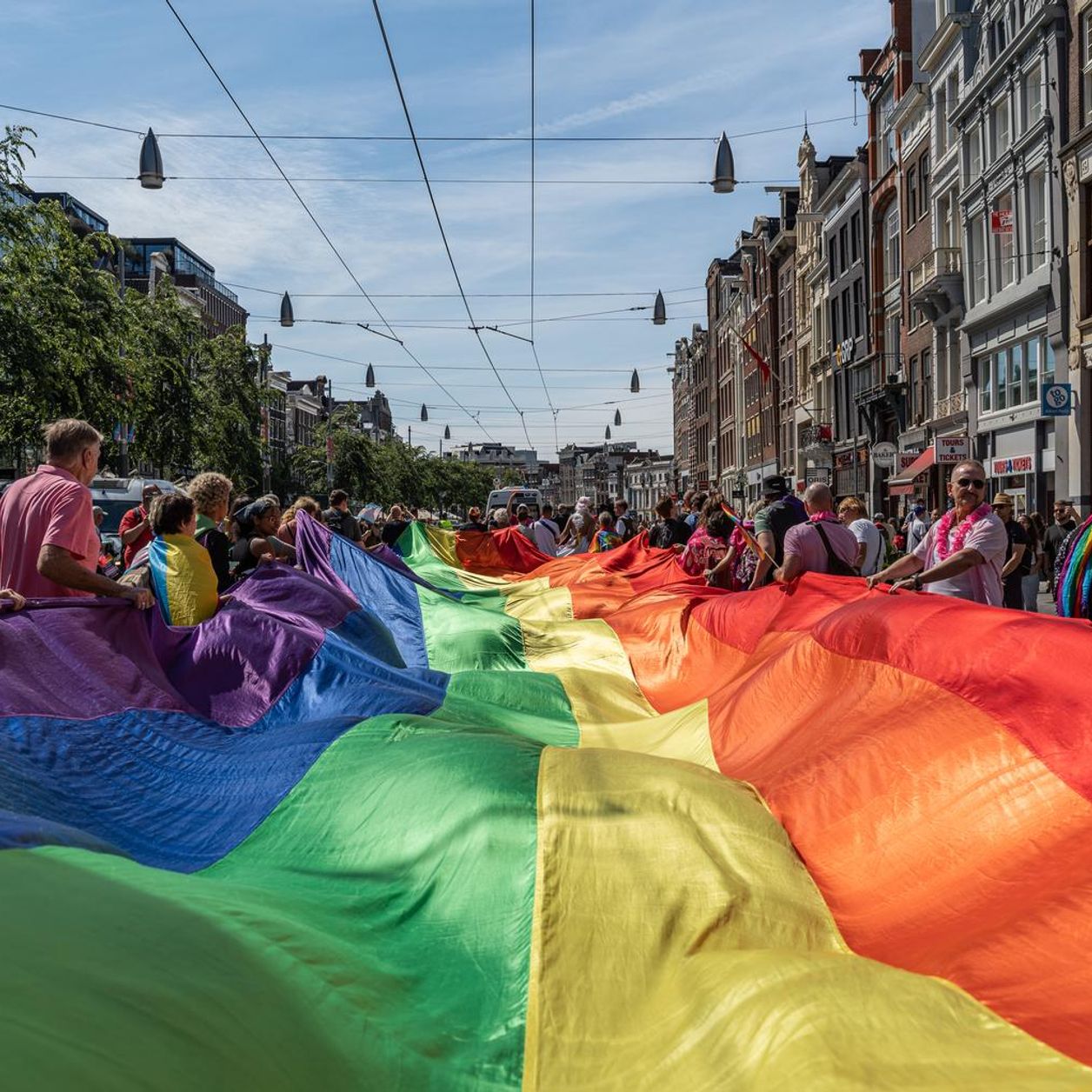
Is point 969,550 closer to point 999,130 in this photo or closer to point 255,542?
point 255,542

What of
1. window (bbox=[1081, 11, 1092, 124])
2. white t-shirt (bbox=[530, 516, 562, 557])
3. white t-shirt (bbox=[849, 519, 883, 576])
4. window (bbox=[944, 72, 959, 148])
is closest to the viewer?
white t-shirt (bbox=[849, 519, 883, 576])

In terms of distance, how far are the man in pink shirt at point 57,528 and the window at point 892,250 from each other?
42.1m

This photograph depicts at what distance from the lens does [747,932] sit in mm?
Result: 3346

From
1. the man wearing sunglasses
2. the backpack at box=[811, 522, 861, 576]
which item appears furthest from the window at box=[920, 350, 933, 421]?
Answer: the man wearing sunglasses

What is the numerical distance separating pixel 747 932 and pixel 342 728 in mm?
2094

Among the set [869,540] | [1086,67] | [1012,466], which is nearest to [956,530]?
[869,540]

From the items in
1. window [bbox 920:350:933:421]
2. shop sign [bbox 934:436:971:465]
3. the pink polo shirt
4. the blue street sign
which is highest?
window [bbox 920:350:933:421]

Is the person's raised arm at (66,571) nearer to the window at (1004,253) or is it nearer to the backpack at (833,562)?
the backpack at (833,562)

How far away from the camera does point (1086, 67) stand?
28.7m

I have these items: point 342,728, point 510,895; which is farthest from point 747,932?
point 342,728

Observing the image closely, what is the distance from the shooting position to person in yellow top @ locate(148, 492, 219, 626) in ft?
23.8

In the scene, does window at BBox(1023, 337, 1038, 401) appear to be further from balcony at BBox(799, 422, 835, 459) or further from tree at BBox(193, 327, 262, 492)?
tree at BBox(193, 327, 262, 492)

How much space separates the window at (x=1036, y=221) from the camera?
31609 millimetres

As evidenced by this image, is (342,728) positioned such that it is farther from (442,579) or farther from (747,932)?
(442,579)
